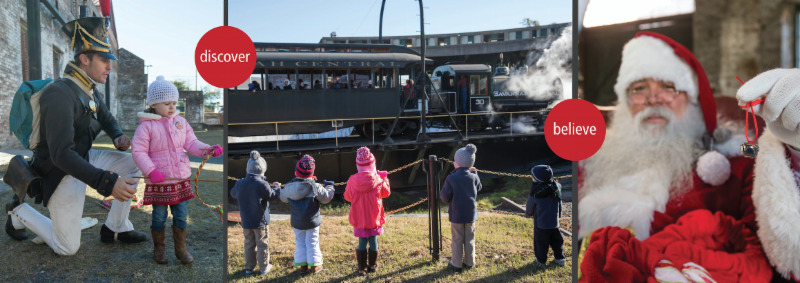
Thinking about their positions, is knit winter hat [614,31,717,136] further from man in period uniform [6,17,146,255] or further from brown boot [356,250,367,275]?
man in period uniform [6,17,146,255]

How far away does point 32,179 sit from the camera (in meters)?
2.24

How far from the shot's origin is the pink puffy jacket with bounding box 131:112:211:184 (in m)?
2.10

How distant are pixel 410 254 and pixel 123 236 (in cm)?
192

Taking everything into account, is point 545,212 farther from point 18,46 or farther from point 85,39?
point 18,46

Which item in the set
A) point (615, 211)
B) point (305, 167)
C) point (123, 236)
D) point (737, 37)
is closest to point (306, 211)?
point (305, 167)

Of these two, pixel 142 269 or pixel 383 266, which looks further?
pixel 142 269

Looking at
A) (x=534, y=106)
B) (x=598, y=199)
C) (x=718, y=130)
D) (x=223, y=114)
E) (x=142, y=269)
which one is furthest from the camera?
(x=534, y=106)

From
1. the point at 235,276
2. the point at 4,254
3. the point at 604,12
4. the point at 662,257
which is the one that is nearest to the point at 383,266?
the point at 235,276

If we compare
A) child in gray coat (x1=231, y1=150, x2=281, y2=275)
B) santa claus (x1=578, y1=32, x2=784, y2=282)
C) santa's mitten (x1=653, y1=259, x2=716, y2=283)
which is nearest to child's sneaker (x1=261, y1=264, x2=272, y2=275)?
child in gray coat (x1=231, y1=150, x2=281, y2=275)

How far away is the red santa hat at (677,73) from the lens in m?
1.56

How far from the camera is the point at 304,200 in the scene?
1.64 meters

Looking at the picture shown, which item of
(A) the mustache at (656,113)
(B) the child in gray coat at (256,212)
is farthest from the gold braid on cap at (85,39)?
(A) the mustache at (656,113)

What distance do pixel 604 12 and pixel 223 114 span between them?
63.2 inches

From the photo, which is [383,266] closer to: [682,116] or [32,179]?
[682,116]
